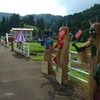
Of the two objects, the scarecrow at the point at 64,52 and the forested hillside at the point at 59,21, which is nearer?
the scarecrow at the point at 64,52

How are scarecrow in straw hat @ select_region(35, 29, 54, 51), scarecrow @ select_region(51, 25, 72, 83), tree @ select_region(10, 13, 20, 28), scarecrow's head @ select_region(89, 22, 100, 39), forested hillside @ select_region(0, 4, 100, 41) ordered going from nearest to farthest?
scarecrow's head @ select_region(89, 22, 100, 39), scarecrow @ select_region(51, 25, 72, 83), scarecrow in straw hat @ select_region(35, 29, 54, 51), forested hillside @ select_region(0, 4, 100, 41), tree @ select_region(10, 13, 20, 28)

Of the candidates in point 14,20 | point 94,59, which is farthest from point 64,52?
point 14,20

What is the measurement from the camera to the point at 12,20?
7931cm

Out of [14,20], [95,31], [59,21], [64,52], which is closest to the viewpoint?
[95,31]

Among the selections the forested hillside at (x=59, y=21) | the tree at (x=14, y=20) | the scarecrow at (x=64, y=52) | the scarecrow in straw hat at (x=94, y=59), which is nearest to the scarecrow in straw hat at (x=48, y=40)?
the scarecrow at (x=64, y=52)

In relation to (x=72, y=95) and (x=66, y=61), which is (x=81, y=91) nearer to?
(x=72, y=95)

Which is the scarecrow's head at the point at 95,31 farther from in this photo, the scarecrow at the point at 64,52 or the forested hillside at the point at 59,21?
the forested hillside at the point at 59,21

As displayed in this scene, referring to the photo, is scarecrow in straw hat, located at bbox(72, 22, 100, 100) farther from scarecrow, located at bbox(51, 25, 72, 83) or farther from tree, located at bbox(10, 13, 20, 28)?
tree, located at bbox(10, 13, 20, 28)

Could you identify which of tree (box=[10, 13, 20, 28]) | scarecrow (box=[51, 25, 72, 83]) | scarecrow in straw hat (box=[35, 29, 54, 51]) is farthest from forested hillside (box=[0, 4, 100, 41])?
scarecrow (box=[51, 25, 72, 83])

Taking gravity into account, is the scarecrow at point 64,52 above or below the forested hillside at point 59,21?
below

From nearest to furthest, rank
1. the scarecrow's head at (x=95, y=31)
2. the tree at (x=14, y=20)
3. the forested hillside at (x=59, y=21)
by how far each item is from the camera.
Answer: the scarecrow's head at (x=95, y=31) < the forested hillside at (x=59, y=21) < the tree at (x=14, y=20)

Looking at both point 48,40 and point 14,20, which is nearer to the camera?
point 48,40

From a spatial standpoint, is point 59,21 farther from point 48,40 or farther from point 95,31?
point 95,31

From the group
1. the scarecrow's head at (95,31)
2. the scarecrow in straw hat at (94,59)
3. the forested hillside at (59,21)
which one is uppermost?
the forested hillside at (59,21)
